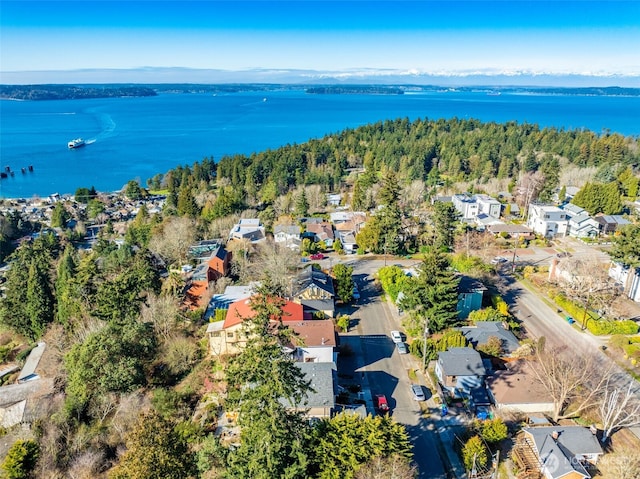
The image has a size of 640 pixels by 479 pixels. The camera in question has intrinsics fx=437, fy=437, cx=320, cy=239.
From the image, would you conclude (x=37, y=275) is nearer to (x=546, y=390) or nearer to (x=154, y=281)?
(x=154, y=281)

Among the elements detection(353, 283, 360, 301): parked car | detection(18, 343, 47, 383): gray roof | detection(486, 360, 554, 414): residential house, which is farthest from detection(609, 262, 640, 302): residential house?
detection(18, 343, 47, 383): gray roof

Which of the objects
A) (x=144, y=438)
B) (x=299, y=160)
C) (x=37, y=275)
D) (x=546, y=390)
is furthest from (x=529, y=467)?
(x=299, y=160)

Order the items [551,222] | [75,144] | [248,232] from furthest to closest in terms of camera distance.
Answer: [75,144], [551,222], [248,232]

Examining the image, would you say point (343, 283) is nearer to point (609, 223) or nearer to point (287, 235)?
point (287, 235)

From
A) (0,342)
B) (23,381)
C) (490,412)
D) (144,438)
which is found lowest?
(0,342)

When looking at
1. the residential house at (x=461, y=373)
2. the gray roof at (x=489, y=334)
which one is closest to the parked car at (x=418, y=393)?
the residential house at (x=461, y=373)

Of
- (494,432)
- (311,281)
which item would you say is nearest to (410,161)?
(311,281)

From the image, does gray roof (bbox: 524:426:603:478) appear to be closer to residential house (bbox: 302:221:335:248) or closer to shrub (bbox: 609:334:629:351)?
shrub (bbox: 609:334:629:351)
